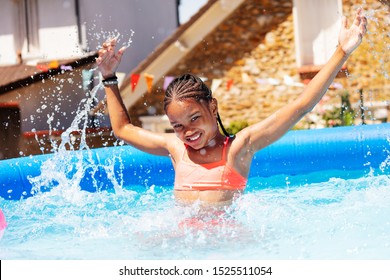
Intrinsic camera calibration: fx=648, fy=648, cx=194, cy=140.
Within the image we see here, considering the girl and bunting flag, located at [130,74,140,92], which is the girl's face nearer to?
the girl

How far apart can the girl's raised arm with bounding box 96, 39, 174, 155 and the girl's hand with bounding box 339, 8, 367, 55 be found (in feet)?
3.67

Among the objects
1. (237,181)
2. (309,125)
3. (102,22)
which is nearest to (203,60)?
(309,125)

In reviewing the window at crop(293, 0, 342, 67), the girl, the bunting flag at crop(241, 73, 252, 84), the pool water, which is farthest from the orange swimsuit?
the window at crop(293, 0, 342, 67)

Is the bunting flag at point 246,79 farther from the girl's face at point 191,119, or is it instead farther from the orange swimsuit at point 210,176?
the girl's face at point 191,119

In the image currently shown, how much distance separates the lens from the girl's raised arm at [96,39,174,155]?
3758mm

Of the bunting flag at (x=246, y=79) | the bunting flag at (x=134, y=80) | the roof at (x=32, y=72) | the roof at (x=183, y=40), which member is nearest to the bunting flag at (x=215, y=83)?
the bunting flag at (x=246, y=79)

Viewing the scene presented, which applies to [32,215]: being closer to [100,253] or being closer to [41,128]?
[100,253]

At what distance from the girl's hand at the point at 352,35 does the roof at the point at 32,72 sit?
9582 millimetres

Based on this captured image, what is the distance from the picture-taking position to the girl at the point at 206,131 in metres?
3.36

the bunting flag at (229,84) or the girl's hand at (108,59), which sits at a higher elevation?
the girl's hand at (108,59)

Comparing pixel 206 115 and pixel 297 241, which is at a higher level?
pixel 206 115

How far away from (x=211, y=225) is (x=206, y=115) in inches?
24.0

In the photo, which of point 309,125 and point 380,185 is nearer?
point 380,185

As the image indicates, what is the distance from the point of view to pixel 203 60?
35.5ft
